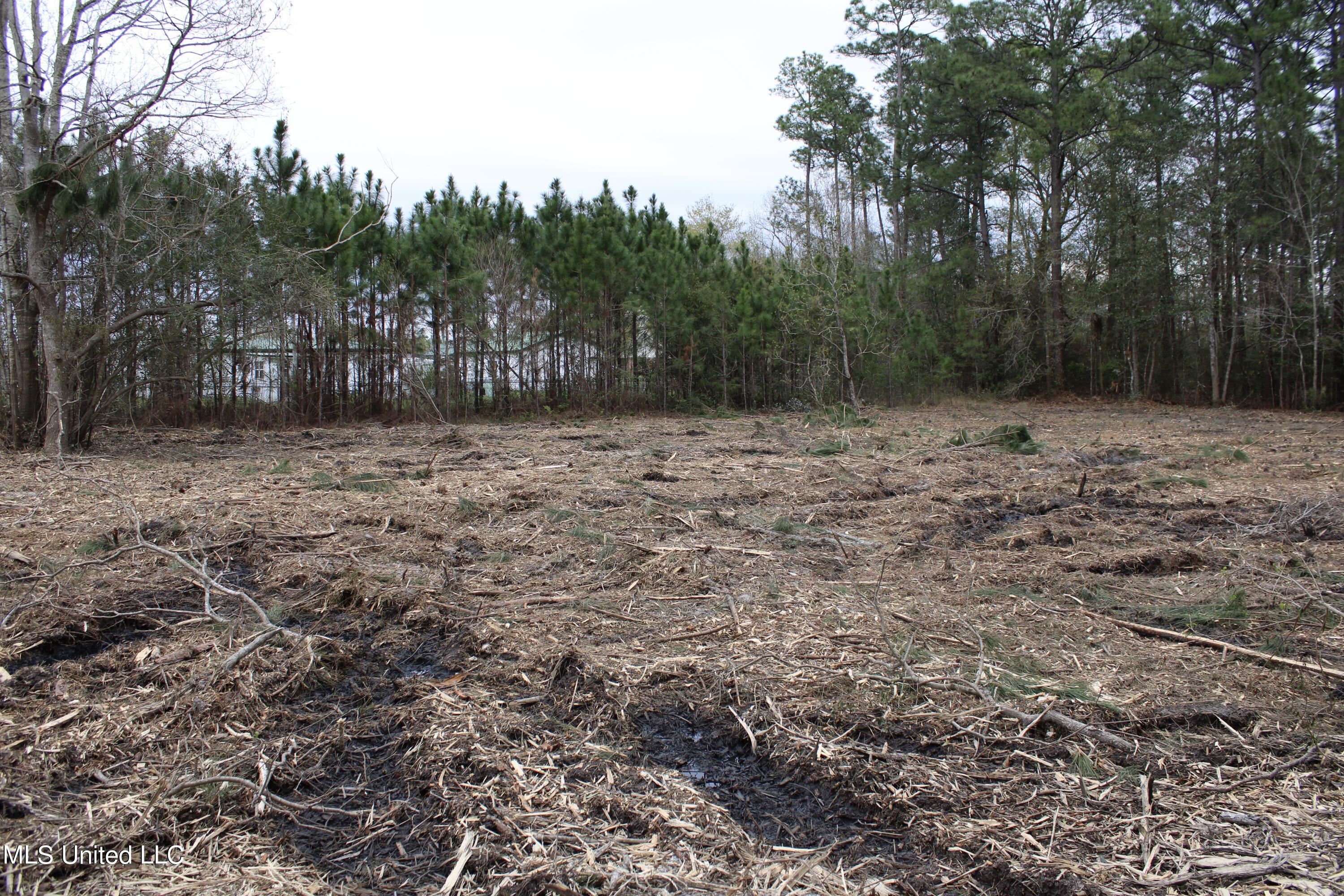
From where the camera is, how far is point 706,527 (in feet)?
16.8

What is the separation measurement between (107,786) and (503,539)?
2.87 m

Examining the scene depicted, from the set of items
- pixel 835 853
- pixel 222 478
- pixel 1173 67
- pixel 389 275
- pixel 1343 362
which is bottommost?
pixel 835 853

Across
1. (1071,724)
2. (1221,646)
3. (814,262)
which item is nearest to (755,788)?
(1071,724)

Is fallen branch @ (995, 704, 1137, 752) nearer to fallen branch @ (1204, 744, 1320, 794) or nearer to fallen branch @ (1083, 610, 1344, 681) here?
fallen branch @ (1204, 744, 1320, 794)

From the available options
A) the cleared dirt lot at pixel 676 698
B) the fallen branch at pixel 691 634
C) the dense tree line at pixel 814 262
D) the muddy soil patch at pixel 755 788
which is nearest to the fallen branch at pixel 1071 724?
the cleared dirt lot at pixel 676 698

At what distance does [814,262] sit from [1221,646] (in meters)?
15.3

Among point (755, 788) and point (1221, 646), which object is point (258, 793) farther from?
point (1221, 646)

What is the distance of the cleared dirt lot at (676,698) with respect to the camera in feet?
5.67

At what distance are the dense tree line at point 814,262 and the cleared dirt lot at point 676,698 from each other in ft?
19.3

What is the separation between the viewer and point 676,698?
2.58 meters

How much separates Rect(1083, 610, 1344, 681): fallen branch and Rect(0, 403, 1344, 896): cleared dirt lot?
2cm

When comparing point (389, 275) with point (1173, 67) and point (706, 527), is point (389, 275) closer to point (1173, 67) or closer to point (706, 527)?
point (706, 527)

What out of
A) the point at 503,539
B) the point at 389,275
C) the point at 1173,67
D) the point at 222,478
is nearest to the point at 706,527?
the point at 503,539

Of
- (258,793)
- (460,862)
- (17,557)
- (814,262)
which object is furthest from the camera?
(814,262)
